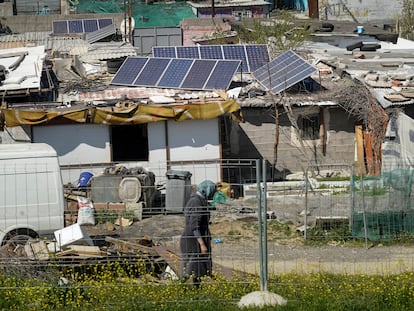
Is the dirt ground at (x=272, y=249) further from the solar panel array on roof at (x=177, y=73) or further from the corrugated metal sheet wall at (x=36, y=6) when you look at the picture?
the corrugated metal sheet wall at (x=36, y=6)

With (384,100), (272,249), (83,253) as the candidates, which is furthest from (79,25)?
(83,253)

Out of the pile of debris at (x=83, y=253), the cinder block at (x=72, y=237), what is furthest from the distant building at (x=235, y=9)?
the cinder block at (x=72, y=237)

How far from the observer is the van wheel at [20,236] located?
495 inches

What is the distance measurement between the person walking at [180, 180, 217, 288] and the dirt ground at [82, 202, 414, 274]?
40.4 inches

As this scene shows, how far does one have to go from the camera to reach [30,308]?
402 inches

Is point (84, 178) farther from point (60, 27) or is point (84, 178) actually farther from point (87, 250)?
point (60, 27)

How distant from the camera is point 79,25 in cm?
3625

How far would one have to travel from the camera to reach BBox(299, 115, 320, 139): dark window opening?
69.7ft

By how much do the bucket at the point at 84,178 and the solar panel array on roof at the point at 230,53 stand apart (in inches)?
265

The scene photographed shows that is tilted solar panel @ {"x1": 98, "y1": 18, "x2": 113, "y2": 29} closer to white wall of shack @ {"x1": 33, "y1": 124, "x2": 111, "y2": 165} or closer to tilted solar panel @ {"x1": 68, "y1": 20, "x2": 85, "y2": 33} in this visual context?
tilted solar panel @ {"x1": 68, "y1": 20, "x2": 85, "y2": 33}

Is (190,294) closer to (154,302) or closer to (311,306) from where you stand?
(154,302)

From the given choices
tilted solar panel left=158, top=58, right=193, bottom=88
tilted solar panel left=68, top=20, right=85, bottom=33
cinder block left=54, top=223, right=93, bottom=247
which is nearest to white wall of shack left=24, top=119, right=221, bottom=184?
tilted solar panel left=158, top=58, right=193, bottom=88

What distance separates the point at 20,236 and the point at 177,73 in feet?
32.4

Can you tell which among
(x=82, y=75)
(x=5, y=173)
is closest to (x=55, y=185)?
(x=5, y=173)
